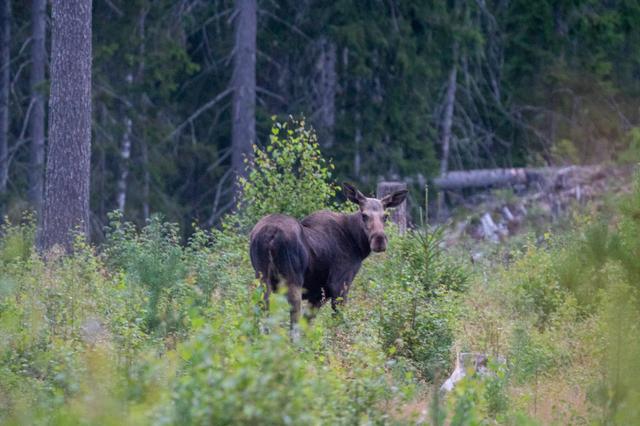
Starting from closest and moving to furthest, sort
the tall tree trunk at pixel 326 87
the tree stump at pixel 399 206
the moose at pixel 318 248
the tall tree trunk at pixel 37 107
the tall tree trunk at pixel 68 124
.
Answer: the moose at pixel 318 248
the tree stump at pixel 399 206
the tall tree trunk at pixel 68 124
the tall tree trunk at pixel 37 107
the tall tree trunk at pixel 326 87

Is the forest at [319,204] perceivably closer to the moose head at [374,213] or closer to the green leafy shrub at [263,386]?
the green leafy shrub at [263,386]

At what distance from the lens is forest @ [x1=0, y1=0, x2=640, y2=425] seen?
24.5 ft

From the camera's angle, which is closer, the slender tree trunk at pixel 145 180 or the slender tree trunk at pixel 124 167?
the slender tree trunk at pixel 124 167

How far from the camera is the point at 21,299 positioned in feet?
37.6

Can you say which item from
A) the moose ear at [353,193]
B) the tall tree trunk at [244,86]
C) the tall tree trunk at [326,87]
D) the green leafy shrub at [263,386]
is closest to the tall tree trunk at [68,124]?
the moose ear at [353,193]

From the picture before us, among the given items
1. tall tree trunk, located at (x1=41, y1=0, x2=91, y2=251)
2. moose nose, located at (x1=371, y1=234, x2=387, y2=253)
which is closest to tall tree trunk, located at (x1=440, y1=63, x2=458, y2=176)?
tall tree trunk, located at (x1=41, y1=0, x2=91, y2=251)

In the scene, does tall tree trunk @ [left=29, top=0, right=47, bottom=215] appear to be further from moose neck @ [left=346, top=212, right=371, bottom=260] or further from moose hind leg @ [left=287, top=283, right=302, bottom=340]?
moose hind leg @ [left=287, top=283, right=302, bottom=340]

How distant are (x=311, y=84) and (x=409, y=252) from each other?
15768 mm

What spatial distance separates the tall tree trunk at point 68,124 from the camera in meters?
16.8

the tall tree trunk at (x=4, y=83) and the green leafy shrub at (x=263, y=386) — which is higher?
the tall tree trunk at (x=4, y=83)

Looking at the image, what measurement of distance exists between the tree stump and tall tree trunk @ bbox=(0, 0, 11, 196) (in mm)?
11846

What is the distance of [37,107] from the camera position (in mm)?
25562

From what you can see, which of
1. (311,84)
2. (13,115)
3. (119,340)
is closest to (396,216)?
(119,340)

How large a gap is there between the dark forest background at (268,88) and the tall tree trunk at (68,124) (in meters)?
7.21
